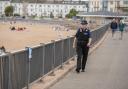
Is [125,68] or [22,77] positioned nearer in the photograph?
[22,77]

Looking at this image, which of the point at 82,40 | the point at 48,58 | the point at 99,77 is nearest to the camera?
the point at 48,58

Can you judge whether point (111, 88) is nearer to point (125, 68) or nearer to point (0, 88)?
point (0, 88)

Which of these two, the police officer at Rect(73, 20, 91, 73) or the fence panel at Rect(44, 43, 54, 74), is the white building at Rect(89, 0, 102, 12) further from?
the fence panel at Rect(44, 43, 54, 74)

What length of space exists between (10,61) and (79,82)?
465 centimetres

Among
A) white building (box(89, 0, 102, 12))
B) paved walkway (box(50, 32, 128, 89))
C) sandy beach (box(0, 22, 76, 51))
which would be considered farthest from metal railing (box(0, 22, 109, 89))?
white building (box(89, 0, 102, 12))

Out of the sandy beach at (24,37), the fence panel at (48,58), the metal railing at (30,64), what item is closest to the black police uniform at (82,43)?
the metal railing at (30,64)

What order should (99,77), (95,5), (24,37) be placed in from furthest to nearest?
1. (95,5)
2. (24,37)
3. (99,77)

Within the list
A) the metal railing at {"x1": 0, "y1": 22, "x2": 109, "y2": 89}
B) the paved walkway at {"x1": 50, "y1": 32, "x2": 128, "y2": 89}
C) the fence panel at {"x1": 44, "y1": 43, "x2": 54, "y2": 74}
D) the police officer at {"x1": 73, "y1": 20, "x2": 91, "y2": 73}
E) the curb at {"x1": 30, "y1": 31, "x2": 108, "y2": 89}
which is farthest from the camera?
the police officer at {"x1": 73, "y1": 20, "x2": 91, "y2": 73}

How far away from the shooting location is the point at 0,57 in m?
9.83

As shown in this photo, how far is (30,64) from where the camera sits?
12.6 metres

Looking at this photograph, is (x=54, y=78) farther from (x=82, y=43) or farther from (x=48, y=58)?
(x=82, y=43)

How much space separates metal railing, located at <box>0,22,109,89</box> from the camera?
10331 millimetres

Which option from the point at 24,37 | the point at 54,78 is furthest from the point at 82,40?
the point at 24,37

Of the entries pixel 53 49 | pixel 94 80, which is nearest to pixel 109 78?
pixel 94 80
